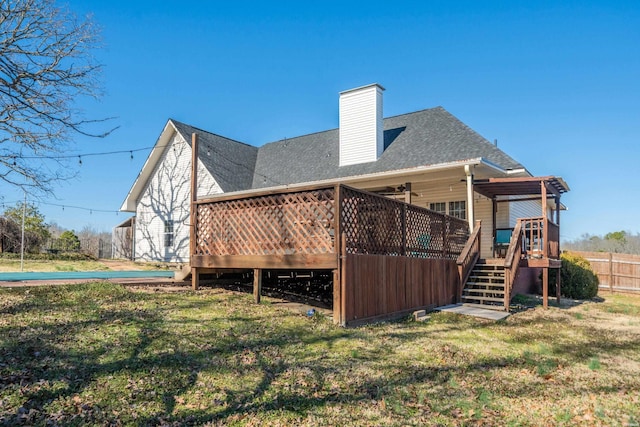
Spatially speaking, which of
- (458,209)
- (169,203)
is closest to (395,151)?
(458,209)

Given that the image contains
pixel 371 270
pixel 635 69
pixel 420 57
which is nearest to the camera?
pixel 371 270

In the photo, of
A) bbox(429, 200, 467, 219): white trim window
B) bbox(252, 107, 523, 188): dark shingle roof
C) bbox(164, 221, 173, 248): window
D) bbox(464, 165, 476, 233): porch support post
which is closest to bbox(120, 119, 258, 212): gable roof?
bbox(252, 107, 523, 188): dark shingle roof

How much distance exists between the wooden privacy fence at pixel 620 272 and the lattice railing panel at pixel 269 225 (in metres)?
14.2

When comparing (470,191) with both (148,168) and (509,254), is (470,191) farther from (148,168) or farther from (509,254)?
(148,168)

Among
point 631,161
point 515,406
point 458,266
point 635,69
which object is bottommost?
point 515,406

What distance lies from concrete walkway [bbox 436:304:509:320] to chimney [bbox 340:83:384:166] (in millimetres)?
6701

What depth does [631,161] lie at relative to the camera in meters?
20.7

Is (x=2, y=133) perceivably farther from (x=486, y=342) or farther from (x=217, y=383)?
(x=486, y=342)

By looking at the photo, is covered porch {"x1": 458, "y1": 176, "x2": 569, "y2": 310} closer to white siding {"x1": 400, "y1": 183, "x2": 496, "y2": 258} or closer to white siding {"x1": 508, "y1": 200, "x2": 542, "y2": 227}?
Result: white siding {"x1": 400, "y1": 183, "x2": 496, "y2": 258}

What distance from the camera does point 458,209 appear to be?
551 inches

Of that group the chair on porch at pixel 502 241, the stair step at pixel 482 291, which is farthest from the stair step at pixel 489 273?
the chair on porch at pixel 502 241

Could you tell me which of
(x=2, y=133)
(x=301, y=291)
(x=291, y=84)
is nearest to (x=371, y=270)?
(x=301, y=291)

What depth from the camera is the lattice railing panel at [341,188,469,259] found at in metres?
6.98

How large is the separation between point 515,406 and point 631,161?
866 inches
